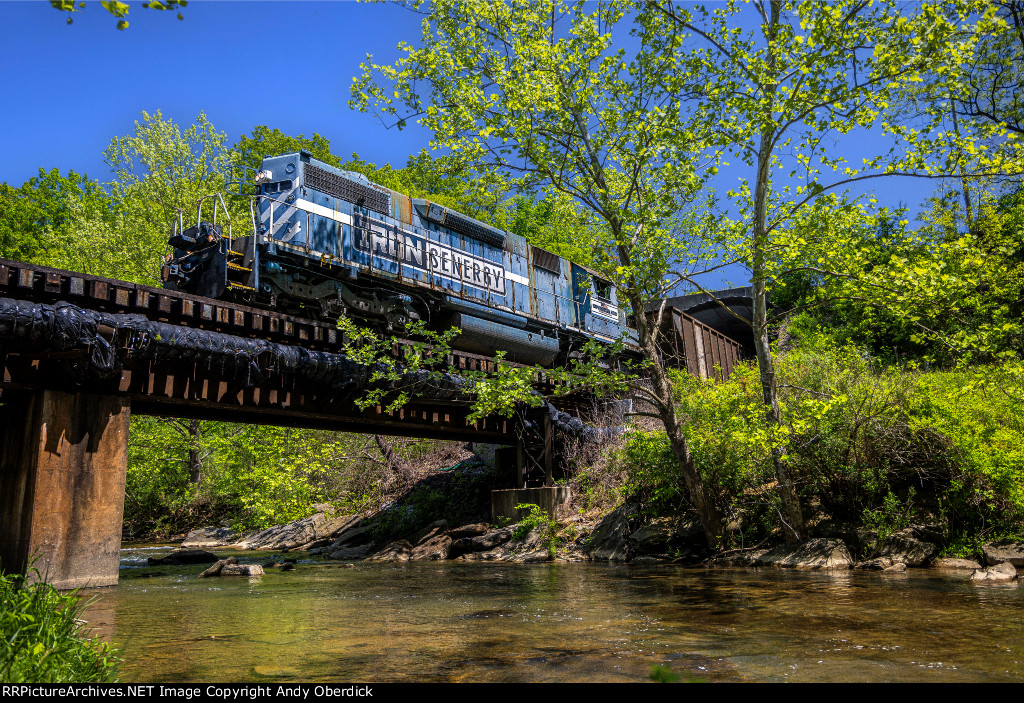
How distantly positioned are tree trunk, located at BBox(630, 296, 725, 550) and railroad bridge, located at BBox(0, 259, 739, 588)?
5.15 m

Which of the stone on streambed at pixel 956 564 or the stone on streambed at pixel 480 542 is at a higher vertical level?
the stone on streambed at pixel 480 542

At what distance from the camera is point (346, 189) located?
14430 millimetres

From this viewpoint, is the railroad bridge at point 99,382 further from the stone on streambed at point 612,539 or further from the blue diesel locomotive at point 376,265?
the stone on streambed at point 612,539

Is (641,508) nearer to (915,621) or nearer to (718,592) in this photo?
(718,592)

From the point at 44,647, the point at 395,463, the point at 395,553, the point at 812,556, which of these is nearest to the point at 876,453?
the point at 812,556

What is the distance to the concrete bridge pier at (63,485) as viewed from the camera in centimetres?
889

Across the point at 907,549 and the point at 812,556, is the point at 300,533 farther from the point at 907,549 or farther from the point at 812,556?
the point at 907,549

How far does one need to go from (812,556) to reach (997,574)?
8.94 feet

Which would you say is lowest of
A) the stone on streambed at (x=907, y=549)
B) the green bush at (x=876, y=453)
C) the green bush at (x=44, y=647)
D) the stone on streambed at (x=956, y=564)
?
the stone on streambed at (x=956, y=564)

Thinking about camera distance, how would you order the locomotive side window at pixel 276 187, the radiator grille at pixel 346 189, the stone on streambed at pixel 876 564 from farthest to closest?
the radiator grille at pixel 346 189 → the locomotive side window at pixel 276 187 → the stone on streambed at pixel 876 564

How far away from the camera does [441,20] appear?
12.7 metres

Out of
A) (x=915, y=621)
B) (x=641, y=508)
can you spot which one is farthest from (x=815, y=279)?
(x=915, y=621)

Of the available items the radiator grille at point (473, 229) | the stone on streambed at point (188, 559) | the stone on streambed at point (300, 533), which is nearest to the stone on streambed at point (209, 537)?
the stone on streambed at point (300, 533)

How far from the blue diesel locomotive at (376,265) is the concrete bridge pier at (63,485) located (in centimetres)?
351
